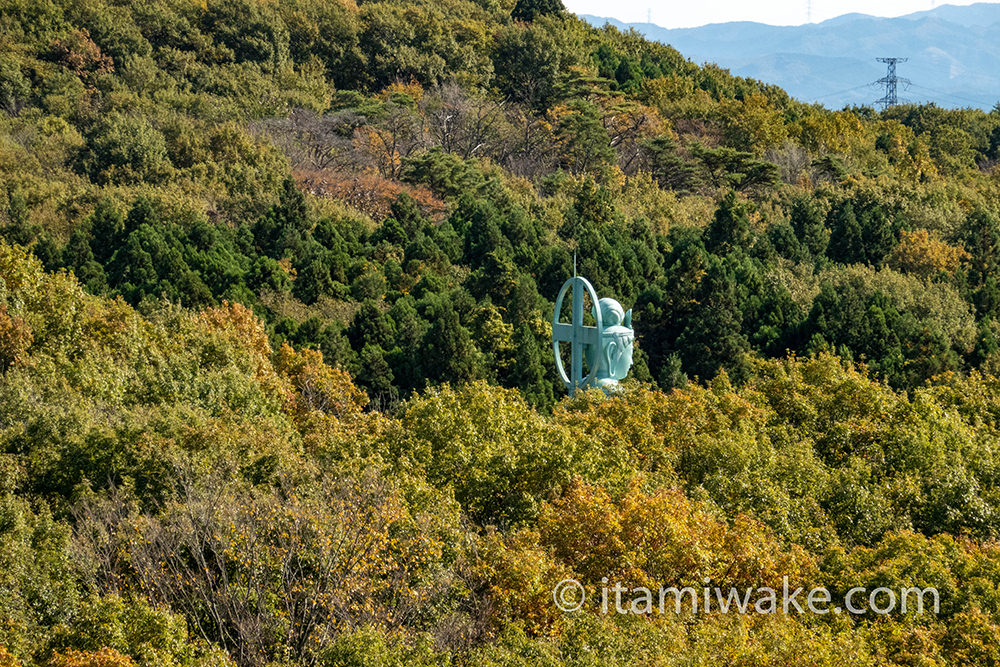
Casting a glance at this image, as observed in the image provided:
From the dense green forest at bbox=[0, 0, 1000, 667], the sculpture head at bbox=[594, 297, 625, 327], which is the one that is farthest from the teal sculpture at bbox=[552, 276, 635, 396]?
the dense green forest at bbox=[0, 0, 1000, 667]

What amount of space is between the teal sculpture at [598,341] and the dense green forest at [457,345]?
2.54 meters

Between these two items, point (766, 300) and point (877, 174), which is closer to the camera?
point (766, 300)

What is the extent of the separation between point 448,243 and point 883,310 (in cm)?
1536

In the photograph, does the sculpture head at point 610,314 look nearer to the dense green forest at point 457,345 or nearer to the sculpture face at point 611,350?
the sculpture face at point 611,350

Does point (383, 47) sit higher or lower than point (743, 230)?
higher

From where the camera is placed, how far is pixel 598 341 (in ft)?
85.1

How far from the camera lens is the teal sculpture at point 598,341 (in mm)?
26047

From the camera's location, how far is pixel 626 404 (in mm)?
22234

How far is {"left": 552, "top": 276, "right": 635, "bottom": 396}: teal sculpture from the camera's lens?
85.5ft

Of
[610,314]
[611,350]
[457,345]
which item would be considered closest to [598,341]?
[611,350]

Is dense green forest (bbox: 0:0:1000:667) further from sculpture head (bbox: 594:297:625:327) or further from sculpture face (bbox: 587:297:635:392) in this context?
sculpture head (bbox: 594:297:625:327)

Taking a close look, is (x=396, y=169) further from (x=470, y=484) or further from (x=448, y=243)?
(x=470, y=484)

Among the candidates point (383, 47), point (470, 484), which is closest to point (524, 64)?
point (383, 47)

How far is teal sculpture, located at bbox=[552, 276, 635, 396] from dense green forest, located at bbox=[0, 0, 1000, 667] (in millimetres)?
2539
